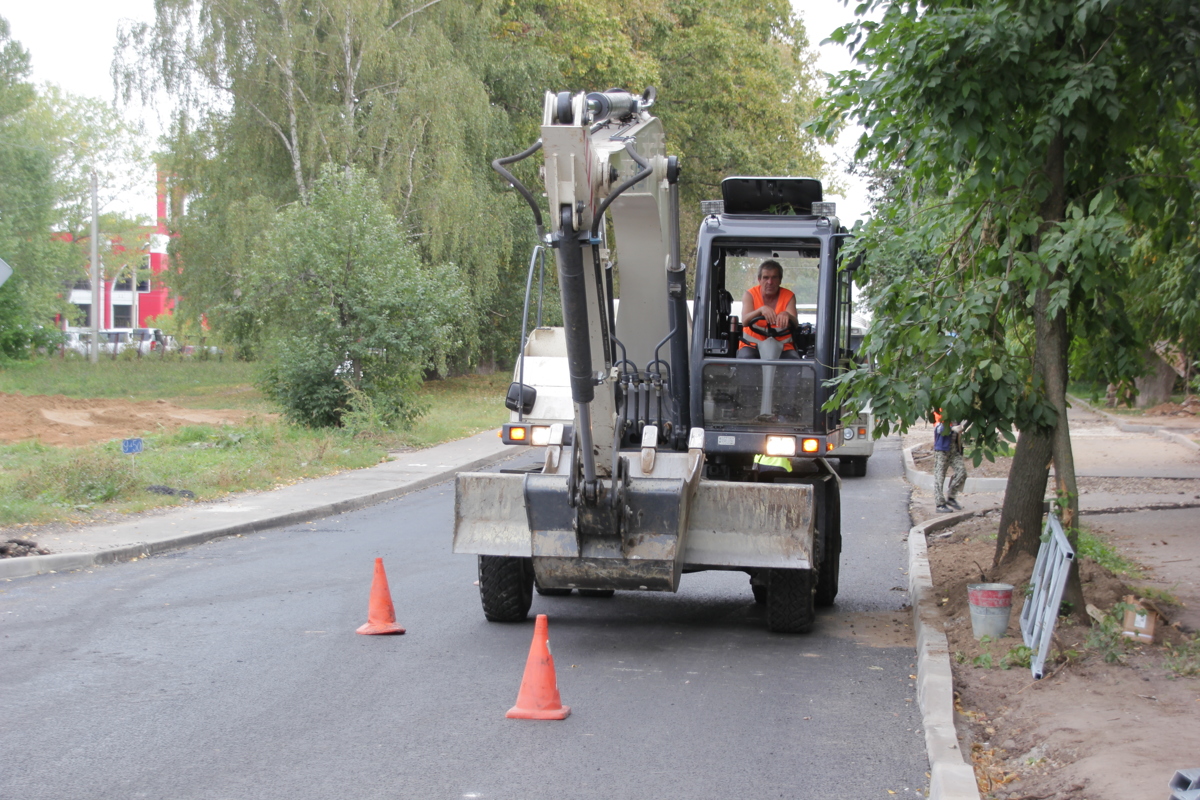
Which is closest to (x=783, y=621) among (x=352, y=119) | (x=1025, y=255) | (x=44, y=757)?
(x=1025, y=255)

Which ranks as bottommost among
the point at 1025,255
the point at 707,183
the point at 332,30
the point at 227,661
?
the point at 227,661

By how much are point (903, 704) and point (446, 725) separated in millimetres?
2628

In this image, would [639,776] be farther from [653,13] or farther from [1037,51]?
[653,13]

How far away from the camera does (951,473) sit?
47.4ft

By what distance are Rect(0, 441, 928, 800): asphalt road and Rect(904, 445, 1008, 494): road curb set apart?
20.8ft

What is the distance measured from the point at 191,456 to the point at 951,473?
11621mm

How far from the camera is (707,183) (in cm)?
3988

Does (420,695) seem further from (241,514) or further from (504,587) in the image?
(241,514)

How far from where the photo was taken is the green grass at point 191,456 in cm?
1373

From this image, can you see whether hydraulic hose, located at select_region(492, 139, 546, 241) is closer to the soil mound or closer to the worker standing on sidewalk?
the worker standing on sidewalk

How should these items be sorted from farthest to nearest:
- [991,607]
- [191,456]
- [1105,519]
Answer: [191,456] < [1105,519] < [991,607]

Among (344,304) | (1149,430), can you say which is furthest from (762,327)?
(1149,430)

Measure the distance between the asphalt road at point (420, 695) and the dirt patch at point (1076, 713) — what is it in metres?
0.39

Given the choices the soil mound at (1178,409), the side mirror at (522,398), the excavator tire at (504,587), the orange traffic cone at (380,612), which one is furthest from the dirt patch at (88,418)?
the soil mound at (1178,409)
